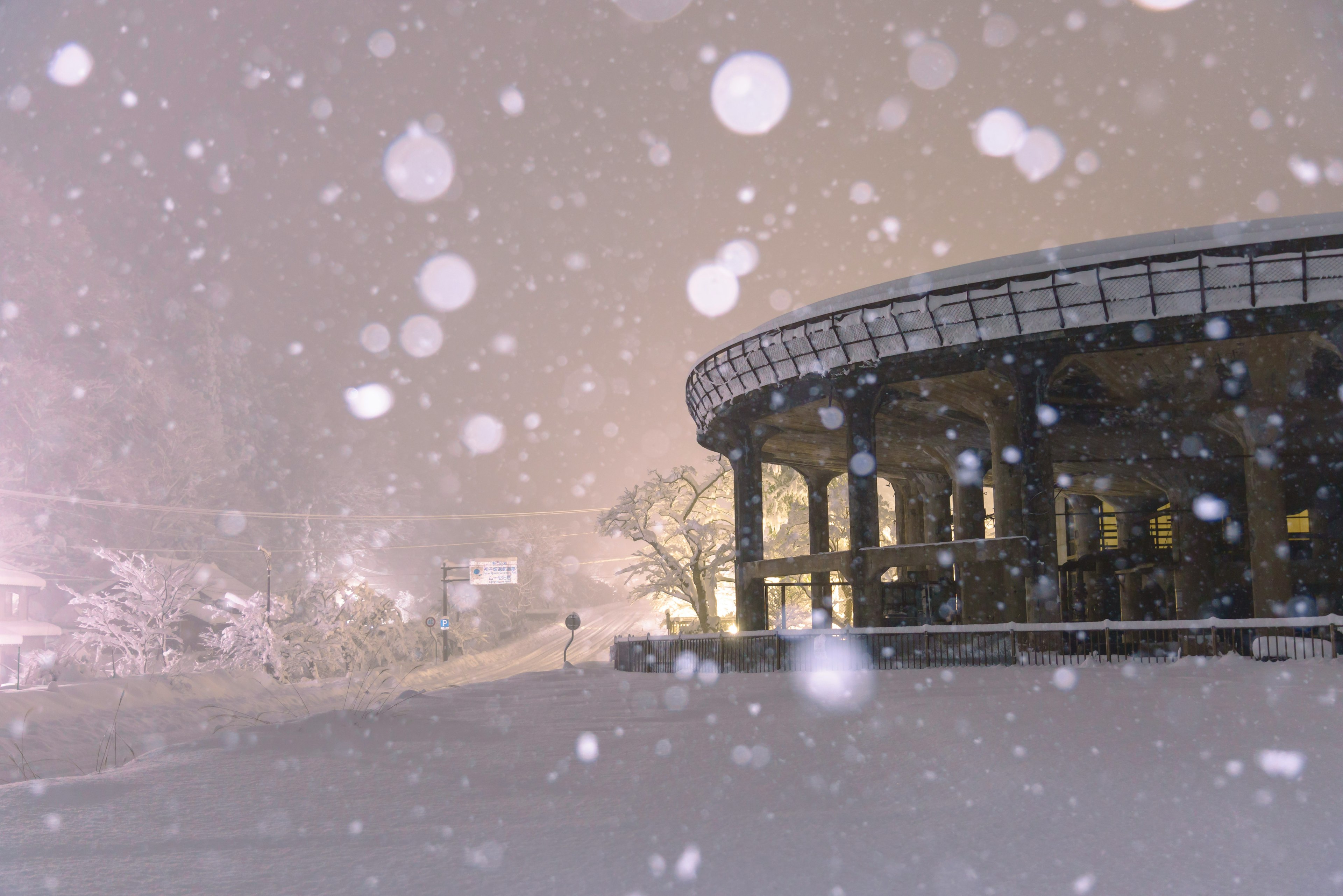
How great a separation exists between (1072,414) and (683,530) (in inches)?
882

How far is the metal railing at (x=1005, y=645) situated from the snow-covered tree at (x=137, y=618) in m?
40.6

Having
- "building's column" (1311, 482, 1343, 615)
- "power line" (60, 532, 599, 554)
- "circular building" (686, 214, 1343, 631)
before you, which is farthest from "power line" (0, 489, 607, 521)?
"building's column" (1311, 482, 1343, 615)

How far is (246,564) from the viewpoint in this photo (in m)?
89.6

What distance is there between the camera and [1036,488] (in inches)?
1135

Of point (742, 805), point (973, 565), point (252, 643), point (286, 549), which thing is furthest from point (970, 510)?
point (286, 549)

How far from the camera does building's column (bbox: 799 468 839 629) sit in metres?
46.9

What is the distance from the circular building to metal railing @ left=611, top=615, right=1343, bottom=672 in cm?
246

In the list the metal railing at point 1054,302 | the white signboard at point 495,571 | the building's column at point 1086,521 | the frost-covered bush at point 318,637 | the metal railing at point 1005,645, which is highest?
the metal railing at point 1054,302

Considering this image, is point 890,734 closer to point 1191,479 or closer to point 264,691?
point 264,691

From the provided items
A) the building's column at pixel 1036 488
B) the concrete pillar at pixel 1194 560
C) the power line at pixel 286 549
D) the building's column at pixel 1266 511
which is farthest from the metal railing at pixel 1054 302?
the power line at pixel 286 549

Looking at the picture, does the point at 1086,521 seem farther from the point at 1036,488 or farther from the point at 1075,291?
the point at 1075,291

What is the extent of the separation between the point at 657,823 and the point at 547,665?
58.7 m

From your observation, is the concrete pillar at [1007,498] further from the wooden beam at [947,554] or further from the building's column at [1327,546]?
the building's column at [1327,546]

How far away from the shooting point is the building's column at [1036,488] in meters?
28.3
